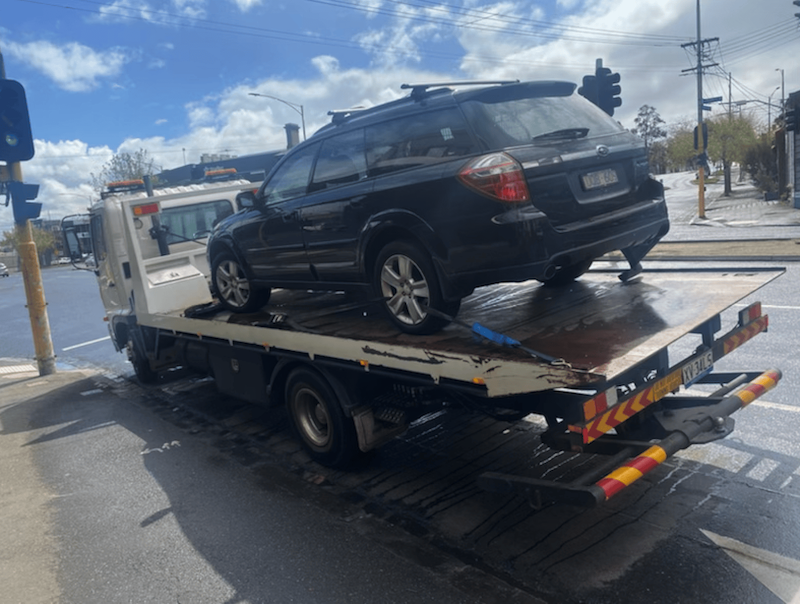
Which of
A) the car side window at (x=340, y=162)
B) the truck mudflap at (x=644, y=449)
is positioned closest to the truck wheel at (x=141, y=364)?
the car side window at (x=340, y=162)

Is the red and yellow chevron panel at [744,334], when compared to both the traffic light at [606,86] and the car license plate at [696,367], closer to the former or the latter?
Result: the car license plate at [696,367]

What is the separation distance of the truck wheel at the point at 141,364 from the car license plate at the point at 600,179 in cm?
654

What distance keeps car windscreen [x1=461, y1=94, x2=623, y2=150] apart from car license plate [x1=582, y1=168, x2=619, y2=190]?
0.28 metres

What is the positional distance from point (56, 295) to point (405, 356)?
86.8ft

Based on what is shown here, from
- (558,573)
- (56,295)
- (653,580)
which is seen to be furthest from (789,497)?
(56,295)

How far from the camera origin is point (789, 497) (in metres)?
4.36

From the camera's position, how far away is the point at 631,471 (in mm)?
3520

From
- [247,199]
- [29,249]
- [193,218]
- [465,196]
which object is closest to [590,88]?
[193,218]

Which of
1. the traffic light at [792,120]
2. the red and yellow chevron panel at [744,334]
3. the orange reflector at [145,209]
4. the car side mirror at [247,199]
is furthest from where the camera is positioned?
the traffic light at [792,120]

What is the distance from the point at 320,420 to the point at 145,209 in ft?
14.2

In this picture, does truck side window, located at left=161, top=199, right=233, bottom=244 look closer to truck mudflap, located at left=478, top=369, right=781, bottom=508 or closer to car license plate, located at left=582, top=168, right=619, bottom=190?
car license plate, located at left=582, top=168, right=619, bottom=190

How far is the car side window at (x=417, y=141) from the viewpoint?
14.8ft

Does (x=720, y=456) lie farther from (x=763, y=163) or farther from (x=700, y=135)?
(x=763, y=163)

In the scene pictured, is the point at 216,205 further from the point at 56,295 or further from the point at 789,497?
the point at 56,295
